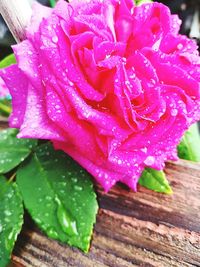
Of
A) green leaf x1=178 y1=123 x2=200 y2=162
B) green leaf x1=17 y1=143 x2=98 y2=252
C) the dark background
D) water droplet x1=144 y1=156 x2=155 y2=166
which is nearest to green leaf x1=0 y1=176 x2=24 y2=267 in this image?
green leaf x1=17 y1=143 x2=98 y2=252

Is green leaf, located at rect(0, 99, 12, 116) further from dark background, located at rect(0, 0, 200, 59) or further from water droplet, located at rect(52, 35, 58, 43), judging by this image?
dark background, located at rect(0, 0, 200, 59)

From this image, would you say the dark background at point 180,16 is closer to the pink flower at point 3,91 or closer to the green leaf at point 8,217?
the pink flower at point 3,91

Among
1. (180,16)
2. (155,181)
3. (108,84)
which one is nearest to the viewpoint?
(108,84)

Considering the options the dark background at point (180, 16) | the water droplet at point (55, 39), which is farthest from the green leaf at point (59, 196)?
the dark background at point (180, 16)

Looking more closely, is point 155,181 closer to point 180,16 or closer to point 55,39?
point 55,39

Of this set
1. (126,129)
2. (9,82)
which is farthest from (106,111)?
(9,82)

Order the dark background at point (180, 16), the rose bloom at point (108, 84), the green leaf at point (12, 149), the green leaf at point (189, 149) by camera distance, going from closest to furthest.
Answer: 1. the rose bloom at point (108, 84)
2. the green leaf at point (12, 149)
3. the green leaf at point (189, 149)
4. the dark background at point (180, 16)

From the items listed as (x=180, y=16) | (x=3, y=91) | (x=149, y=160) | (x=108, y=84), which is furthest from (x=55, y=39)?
(x=180, y=16)
